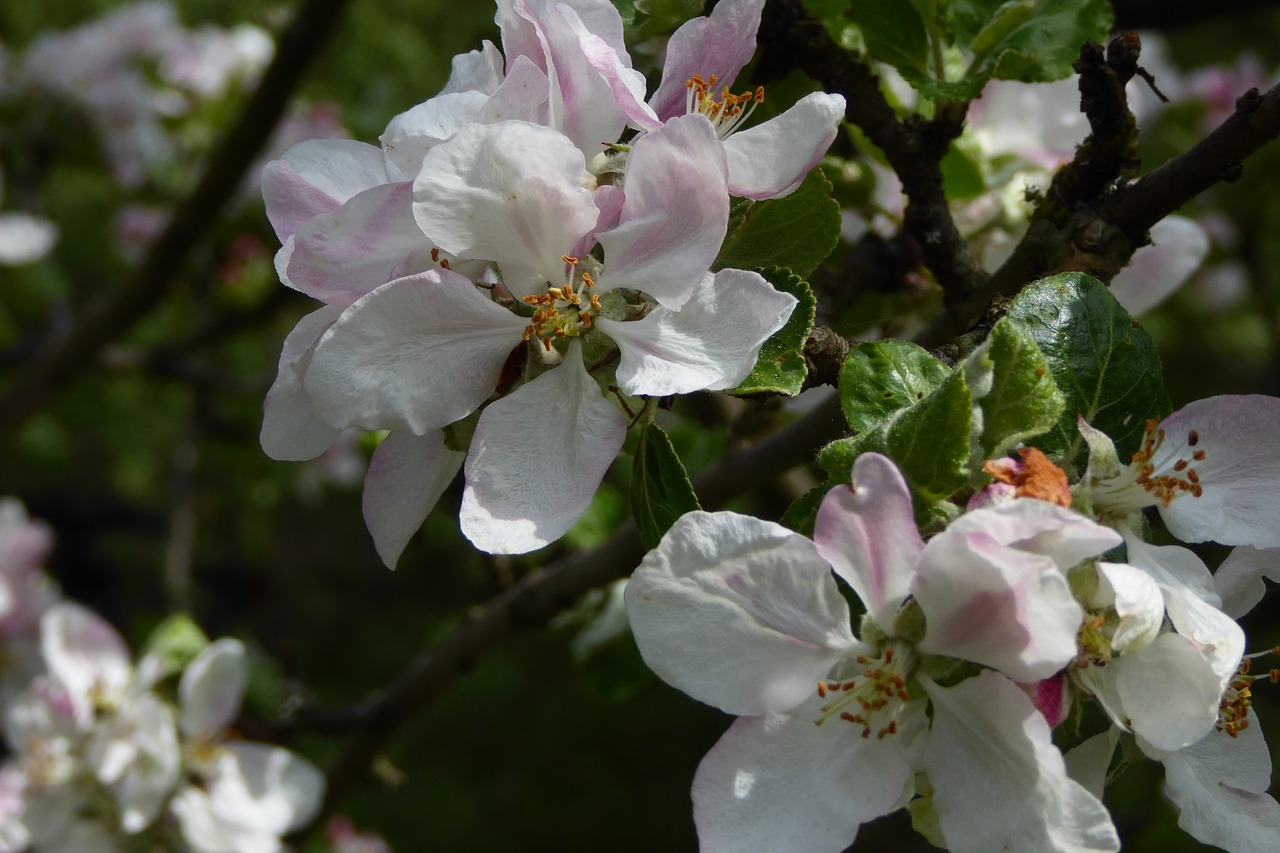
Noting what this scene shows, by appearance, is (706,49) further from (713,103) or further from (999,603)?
(999,603)

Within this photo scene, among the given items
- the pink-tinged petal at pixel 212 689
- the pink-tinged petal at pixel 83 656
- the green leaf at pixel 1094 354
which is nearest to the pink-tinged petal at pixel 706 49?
the green leaf at pixel 1094 354

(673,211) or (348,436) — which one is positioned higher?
(673,211)

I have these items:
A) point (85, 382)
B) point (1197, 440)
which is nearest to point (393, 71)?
point (85, 382)

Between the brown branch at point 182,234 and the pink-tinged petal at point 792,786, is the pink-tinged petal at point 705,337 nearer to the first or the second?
the pink-tinged petal at point 792,786

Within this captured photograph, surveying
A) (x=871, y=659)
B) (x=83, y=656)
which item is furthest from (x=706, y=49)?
(x=83, y=656)

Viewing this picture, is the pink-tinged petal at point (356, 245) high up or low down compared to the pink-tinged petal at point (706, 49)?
down

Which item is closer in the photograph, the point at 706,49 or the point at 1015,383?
the point at 1015,383

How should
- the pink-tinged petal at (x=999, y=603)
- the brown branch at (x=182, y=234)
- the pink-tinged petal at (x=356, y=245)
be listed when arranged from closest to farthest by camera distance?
1. the pink-tinged petal at (x=999, y=603)
2. the pink-tinged petal at (x=356, y=245)
3. the brown branch at (x=182, y=234)

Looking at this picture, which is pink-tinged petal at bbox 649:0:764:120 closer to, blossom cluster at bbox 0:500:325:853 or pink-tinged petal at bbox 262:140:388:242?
pink-tinged petal at bbox 262:140:388:242

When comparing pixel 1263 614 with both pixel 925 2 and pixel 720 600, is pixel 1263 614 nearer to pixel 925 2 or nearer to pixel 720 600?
pixel 925 2
